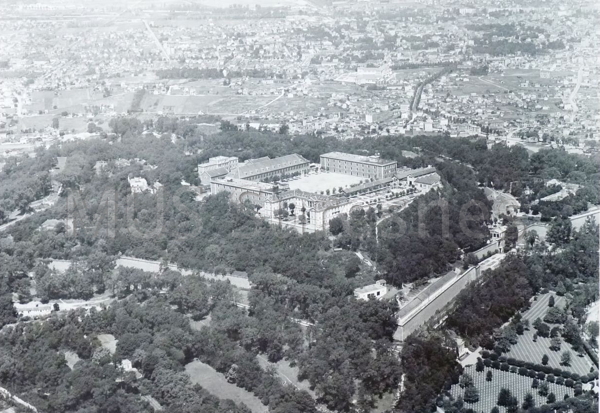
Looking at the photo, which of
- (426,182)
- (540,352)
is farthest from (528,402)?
(426,182)

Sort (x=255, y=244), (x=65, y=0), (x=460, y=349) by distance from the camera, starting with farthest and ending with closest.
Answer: (x=65, y=0) → (x=255, y=244) → (x=460, y=349)

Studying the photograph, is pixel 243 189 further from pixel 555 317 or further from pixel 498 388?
pixel 498 388

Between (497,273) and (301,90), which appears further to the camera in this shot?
(301,90)

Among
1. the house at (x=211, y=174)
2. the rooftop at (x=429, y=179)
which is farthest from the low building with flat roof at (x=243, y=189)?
the rooftop at (x=429, y=179)

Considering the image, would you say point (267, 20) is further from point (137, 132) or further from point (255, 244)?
point (255, 244)

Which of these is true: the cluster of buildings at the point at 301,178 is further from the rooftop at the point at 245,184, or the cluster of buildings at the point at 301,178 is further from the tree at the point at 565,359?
the tree at the point at 565,359

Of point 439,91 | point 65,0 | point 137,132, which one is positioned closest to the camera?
point 137,132

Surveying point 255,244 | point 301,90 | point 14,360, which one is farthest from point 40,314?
point 301,90

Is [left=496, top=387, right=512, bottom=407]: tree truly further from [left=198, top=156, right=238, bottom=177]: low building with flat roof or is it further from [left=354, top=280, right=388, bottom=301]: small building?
[left=198, top=156, right=238, bottom=177]: low building with flat roof
